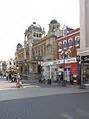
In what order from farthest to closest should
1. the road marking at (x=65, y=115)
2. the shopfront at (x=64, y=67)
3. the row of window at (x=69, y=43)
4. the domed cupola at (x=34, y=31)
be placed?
the domed cupola at (x=34, y=31)
the row of window at (x=69, y=43)
the shopfront at (x=64, y=67)
the road marking at (x=65, y=115)

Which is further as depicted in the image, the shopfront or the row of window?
the row of window

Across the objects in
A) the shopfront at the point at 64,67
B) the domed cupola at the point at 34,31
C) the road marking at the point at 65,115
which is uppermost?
the domed cupola at the point at 34,31

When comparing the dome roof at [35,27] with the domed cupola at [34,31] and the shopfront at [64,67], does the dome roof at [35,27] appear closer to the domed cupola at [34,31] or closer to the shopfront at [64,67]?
the domed cupola at [34,31]

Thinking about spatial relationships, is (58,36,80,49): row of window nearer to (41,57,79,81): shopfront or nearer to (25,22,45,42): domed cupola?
(41,57,79,81): shopfront

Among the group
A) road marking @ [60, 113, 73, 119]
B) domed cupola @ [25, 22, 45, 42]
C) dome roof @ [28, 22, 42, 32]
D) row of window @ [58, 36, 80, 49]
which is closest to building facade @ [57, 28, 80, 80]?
row of window @ [58, 36, 80, 49]

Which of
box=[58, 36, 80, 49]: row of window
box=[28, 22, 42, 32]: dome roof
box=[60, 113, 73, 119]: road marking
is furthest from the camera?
box=[28, 22, 42, 32]: dome roof

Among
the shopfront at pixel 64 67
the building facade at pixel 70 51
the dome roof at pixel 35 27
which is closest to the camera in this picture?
the shopfront at pixel 64 67

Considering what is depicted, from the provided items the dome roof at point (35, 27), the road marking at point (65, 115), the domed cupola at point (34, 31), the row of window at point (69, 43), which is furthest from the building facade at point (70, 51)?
the road marking at point (65, 115)

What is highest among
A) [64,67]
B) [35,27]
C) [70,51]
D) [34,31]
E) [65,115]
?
[35,27]

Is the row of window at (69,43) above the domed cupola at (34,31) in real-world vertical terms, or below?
below

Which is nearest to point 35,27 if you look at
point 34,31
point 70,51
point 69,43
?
point 34,31

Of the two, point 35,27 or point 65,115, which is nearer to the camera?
point 65,115

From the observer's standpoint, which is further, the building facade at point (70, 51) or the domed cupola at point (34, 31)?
the domed cupola at point (34, 31)

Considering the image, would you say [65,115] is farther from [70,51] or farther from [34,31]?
[34,31]
